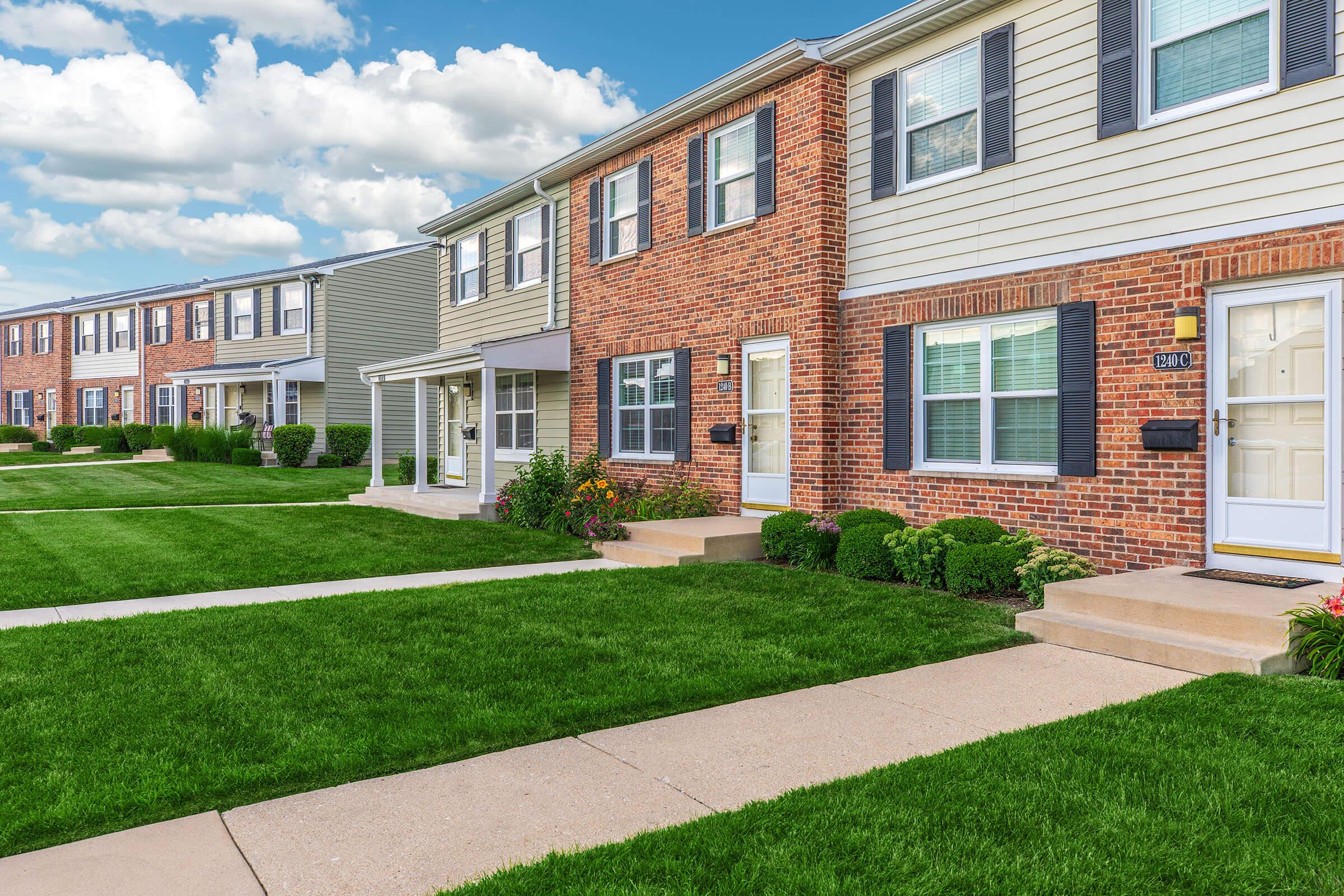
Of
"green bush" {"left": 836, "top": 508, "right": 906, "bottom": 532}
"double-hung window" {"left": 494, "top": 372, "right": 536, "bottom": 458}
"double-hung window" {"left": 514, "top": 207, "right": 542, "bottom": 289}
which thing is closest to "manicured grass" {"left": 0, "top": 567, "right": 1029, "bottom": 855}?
"green bush" {"left": 836, "top": 508, "right": 906, "bottom": 532}

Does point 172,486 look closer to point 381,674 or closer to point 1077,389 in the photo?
point 381,674

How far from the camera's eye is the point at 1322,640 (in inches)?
197

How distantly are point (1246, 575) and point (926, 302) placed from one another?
372cm

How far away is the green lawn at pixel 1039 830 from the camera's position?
273cm

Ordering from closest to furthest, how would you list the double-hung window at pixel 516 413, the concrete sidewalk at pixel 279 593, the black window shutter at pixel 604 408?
the concrete sidewalk at pixel 279 593
the black window shutter at pixel 604 408
the double-hung window at pixel 516 413

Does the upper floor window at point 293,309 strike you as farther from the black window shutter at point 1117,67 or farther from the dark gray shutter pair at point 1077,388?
the black window shutter at point 1117,67

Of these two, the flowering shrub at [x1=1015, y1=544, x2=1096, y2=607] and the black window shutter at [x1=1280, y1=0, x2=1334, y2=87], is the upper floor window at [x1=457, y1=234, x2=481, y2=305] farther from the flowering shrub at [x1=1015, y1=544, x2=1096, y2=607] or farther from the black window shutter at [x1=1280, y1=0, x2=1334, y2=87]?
the black window shutter at [x1=1280, y1=0, x2=1334, y2=87]

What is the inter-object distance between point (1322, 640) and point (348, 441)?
2394 cm

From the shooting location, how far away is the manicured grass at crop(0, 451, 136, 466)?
25375 millimetres

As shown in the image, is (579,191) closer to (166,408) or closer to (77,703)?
(77,703)

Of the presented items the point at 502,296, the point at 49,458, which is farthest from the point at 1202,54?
the point at 49,458

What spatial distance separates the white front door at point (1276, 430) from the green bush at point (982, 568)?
1483mm

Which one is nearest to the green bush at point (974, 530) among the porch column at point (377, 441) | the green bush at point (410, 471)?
the porch column at point (377, 441)

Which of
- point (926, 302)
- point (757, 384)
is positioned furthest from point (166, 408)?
point (926, 302)
